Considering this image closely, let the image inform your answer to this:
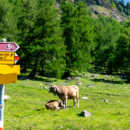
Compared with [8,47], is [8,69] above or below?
below

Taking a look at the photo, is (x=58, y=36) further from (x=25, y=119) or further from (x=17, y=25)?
(x=25, y=119)

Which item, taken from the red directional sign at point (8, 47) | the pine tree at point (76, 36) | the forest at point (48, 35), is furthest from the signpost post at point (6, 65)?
the pine tree at point (76, 36)

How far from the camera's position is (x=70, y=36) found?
1917 inches

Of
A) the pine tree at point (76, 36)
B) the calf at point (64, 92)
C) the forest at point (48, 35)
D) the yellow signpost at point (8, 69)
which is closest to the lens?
the yellow signpost at point (8, 69)

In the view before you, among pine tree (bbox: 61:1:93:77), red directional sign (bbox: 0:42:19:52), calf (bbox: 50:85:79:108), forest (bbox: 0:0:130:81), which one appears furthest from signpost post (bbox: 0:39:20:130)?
pine tree (bbox: 61:1:93:77)

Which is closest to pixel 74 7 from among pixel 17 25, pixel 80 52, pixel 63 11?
pixel 63 11

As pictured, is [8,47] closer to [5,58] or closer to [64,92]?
[5,58]

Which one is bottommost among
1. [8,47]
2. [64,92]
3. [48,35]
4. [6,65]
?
[64,92]

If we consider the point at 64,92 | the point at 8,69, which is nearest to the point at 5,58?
the point at 8,69

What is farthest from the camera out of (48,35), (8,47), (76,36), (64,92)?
(76,36)

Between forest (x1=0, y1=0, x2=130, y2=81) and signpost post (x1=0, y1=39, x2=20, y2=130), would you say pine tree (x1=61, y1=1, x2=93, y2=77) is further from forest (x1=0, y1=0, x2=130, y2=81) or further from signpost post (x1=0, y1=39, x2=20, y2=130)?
signpost post (x1=0, y1=39, x2=20, y2=130)

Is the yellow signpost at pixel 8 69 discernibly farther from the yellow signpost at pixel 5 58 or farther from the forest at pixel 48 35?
the forest at pixel 48 35

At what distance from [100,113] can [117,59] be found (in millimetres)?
44484

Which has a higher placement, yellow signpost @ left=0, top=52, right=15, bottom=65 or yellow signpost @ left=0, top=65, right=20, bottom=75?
yellow signpost @ left=0, top=52, right=15, bottom=65
